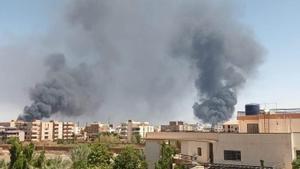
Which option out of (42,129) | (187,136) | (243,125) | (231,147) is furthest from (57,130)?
(231,147)

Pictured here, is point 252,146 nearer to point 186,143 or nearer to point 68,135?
point 186,143

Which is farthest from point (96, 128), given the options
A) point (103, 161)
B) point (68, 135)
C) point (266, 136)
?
point (266, 136)

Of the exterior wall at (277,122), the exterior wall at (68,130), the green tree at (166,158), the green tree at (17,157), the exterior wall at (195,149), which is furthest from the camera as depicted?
the exterior wall at (68,130)

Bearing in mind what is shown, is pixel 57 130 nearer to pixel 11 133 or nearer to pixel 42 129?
pixel 42 129

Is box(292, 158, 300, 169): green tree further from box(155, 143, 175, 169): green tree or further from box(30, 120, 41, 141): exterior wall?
box(30, 120, 41, 141): exterior wall

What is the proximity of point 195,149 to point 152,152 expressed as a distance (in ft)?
13.5

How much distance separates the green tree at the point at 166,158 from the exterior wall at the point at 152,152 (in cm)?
267

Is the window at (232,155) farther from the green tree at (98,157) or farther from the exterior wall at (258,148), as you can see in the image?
the green tree at (98,157)

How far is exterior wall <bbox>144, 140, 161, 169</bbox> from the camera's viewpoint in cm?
3462

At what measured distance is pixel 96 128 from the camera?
14962 cm

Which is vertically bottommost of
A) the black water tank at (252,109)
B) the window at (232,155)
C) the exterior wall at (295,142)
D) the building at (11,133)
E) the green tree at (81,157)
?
the green tree at (81,157)

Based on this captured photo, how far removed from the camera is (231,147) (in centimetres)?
3072

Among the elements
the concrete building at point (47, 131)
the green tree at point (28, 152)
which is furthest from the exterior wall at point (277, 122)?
the concrete building at point (47, 131)

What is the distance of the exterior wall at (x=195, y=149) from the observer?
109 ft
